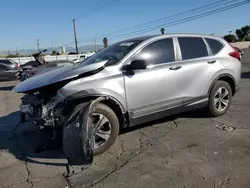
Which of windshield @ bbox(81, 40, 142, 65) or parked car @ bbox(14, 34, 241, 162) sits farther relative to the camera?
windshield @ bbox(81, 40, 142, 65)

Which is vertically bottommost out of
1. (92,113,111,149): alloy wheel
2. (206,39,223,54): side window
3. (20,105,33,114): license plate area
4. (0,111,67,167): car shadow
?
(0,111,67,167): car shadow

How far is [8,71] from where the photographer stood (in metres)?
16.4

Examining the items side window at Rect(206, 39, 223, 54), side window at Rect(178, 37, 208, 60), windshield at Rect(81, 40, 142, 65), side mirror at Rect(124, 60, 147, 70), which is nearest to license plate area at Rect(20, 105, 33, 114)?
windshield at Rect(81, 40, 142, 65)

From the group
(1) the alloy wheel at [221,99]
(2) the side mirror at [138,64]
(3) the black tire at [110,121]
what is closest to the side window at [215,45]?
(1) the alloy wheel at [221,99]

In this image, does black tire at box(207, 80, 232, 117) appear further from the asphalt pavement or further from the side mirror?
the side mirror

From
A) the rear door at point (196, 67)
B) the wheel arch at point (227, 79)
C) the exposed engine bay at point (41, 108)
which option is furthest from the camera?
the wheel arch at point (227, 79)

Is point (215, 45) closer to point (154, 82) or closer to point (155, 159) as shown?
point (154, 82)

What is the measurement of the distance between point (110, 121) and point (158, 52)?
1577 mm

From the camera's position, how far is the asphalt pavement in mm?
3320

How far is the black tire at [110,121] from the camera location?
409cm

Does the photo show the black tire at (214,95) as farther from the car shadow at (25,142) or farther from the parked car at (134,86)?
the car shadow at (25,142)

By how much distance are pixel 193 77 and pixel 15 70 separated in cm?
1391

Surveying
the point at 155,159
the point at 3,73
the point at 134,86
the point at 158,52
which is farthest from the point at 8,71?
the point at 155,159

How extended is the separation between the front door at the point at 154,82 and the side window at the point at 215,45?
1.08 m
